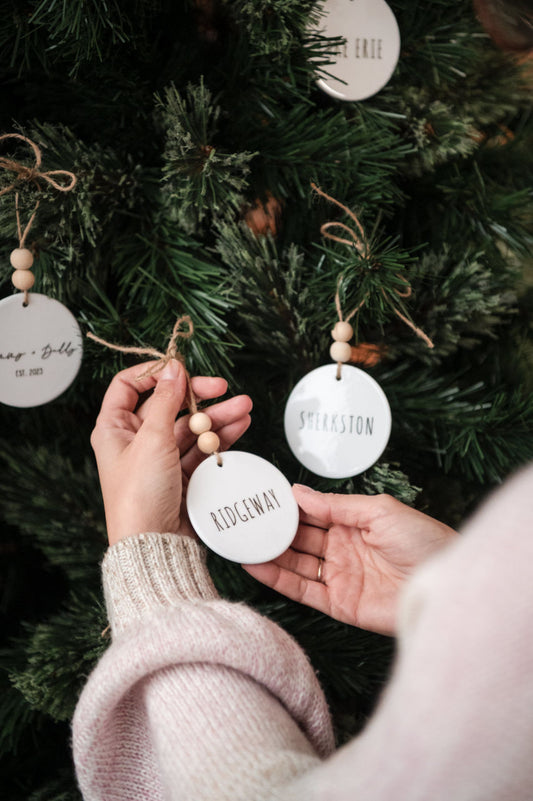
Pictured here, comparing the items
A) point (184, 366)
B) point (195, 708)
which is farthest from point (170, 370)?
point (195, 708)

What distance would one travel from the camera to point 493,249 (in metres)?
0.67

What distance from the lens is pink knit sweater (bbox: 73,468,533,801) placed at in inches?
10.4

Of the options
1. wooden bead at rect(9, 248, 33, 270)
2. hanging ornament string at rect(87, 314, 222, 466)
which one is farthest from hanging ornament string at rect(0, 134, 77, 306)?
hanging ornament string at rect(87, 314, 222, 466)

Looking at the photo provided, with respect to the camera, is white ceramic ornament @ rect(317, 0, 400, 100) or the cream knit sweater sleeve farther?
white ceramic ornament @ rect(317, 0, 400, 100)

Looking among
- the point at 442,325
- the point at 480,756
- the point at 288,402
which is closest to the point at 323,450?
the point at 288,402

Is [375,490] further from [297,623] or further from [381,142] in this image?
[381,142]

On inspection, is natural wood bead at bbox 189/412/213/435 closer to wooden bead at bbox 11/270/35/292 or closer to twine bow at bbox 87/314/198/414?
→ twine bow at bbox 87/314/198/414

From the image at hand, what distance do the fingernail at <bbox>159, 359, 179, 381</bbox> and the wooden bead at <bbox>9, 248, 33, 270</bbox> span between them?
18 centimetres

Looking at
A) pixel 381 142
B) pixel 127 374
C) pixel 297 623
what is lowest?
pixel 297 623

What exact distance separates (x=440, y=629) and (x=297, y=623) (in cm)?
46

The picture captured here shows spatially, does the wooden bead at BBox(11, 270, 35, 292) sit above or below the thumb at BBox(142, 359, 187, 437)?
above

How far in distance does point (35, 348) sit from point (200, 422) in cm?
21

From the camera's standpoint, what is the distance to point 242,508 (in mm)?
642

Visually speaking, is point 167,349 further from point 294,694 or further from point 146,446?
point 294,694
